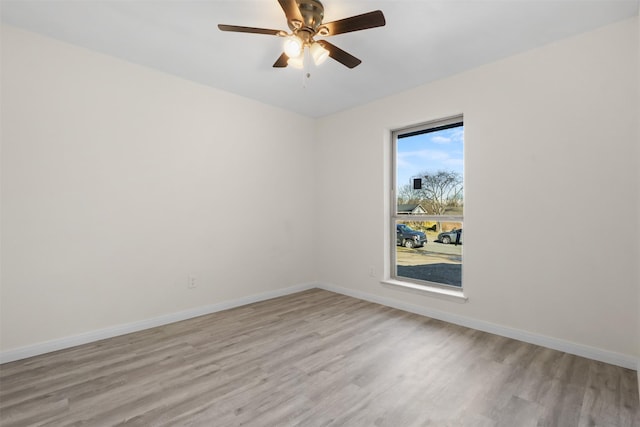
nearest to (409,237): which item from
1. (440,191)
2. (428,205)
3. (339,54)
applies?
(428,205)

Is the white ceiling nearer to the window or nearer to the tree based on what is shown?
the window

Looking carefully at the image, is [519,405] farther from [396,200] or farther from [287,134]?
[287,134]

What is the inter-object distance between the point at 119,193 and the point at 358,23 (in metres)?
2.61

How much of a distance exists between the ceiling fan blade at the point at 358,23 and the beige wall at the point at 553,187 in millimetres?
1688

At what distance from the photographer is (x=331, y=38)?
260 cm

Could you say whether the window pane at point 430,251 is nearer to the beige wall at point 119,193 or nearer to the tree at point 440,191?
the tree at point 440,191

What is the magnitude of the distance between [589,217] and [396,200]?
6.46ft

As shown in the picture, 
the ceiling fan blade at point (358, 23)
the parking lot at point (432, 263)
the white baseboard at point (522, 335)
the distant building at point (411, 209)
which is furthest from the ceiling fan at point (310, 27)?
the white baseboard at point (522, 335)

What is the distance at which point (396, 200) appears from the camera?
4.05m

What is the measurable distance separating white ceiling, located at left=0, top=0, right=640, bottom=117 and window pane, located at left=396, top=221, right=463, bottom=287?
1.71 m

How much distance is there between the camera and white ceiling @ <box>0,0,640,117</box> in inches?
86.2

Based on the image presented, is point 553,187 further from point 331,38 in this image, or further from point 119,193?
point 119,193

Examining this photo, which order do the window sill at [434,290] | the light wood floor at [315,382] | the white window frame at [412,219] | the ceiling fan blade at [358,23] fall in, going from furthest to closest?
1. the white window frame at [412,219]
2. the window sill at [434,290]
3. the ceiling fan blade at [358,23]
4. the light wood floor at [315,382]

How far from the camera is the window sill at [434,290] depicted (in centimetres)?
324
